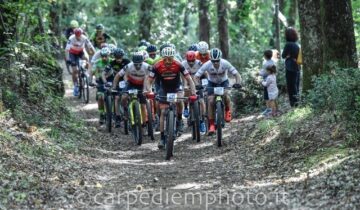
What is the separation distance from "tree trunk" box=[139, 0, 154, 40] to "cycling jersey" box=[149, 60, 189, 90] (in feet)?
59.0

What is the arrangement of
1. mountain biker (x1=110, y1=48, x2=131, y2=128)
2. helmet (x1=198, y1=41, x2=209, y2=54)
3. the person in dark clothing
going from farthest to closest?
1. mountain biker (x1=110, y1=48, x2=131, y2=128)
2. helmet (x1=198, y1=41, x2=209, y2=54)
3. the person in dark clothing

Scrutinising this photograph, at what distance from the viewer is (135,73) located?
1662 centimetres

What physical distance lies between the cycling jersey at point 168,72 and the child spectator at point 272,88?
2765 millimetres

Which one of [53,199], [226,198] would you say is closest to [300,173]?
[226,198]

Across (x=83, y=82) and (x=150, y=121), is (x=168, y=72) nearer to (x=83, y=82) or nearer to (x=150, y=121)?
(x=150, y=121)

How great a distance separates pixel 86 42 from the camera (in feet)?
73.0

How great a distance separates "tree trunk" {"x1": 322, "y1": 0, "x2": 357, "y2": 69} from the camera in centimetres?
1288

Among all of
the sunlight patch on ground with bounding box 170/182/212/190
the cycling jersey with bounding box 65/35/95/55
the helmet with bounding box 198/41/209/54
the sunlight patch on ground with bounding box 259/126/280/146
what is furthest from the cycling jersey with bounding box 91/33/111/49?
the sunlight patch on ground with bounding box 170/182/212/190

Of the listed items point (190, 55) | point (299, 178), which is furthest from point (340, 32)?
point (190, 55)

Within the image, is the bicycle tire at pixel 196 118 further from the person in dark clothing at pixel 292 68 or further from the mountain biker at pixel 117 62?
the mountain biker at pixel 117 62

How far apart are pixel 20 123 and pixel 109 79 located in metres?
5.30

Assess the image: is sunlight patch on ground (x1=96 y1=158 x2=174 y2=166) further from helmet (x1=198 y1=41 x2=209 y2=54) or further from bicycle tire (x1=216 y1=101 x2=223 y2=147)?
helmet (x1=198 y1=41 x2=209 y2=54)

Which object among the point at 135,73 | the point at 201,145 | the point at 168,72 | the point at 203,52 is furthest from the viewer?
the point at 203,52

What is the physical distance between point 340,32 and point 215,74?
3.78 m
